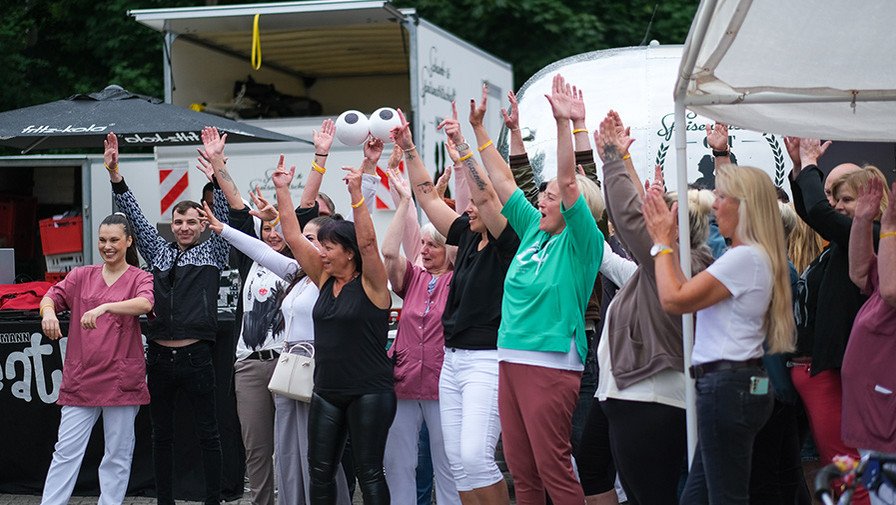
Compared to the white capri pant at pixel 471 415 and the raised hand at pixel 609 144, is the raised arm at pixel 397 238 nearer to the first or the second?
the white capri pant at pixel 471 415

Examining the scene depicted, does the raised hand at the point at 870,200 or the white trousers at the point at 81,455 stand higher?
the raised hand at the point at 870,200

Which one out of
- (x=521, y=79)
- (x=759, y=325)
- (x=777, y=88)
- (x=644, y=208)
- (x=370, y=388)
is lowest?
(x=370, y=388)

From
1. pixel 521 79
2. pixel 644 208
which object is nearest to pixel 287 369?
pixel 644 208

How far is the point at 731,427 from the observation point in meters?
4.13

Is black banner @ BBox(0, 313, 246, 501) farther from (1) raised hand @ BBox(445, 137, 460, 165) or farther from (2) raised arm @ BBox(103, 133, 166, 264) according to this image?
(1) raised hand @ BBox(445, 137, 460, 165)

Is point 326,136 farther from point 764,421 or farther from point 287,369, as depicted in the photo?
point 764,421

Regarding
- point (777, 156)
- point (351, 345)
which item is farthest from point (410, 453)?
point (777, 156)

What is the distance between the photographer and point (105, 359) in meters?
6.74

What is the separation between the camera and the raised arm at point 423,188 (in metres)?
5.92

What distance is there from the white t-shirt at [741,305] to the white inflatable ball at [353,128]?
169 inches

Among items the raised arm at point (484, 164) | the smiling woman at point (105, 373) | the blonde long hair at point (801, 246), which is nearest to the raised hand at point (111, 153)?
the smiling woman at point (105, 373)

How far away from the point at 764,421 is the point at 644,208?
3.11 feet

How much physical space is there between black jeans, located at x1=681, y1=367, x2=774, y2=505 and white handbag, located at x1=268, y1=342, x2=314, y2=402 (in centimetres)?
251

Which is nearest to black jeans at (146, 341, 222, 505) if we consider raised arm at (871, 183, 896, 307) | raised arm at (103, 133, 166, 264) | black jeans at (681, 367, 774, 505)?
raised arm at (103, 133, 166, 264)
